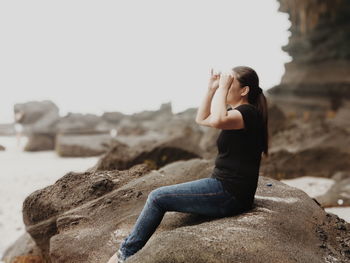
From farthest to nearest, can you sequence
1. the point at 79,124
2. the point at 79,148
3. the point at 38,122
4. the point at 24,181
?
the point at 79,124 → the point at 38,122 → the point at 79,148 → the point at 24,181

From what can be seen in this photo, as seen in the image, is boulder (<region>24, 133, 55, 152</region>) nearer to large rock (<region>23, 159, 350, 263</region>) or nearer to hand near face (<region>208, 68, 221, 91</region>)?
large rock (<region>23, 159, 350, 263</region>)

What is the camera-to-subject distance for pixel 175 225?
2.21m

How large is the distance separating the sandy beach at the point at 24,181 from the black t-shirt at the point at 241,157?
262 centimetres

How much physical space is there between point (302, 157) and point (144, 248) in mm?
6755

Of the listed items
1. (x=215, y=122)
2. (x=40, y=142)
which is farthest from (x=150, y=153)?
(x=40, y=142)

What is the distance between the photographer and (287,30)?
14164mm

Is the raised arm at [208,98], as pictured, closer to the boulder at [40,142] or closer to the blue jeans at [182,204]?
the blue jeans at [182,204]

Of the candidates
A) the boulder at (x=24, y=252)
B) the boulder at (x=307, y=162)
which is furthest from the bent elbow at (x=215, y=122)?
the boulder at (x=307, y=162)

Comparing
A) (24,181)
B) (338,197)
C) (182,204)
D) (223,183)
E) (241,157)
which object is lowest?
(24,181)

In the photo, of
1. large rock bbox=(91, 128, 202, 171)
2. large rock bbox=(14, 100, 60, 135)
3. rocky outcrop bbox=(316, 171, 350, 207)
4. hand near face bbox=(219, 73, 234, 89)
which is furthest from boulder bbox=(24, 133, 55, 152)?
hand near face bbox=(219, 73, 234, 89)

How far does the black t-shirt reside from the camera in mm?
2021

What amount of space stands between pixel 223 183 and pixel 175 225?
0.42 meters

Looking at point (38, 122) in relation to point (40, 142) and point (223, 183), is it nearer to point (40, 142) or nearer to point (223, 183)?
point (40, 142)

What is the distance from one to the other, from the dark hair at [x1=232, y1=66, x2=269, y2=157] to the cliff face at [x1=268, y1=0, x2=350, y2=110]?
9511mm
